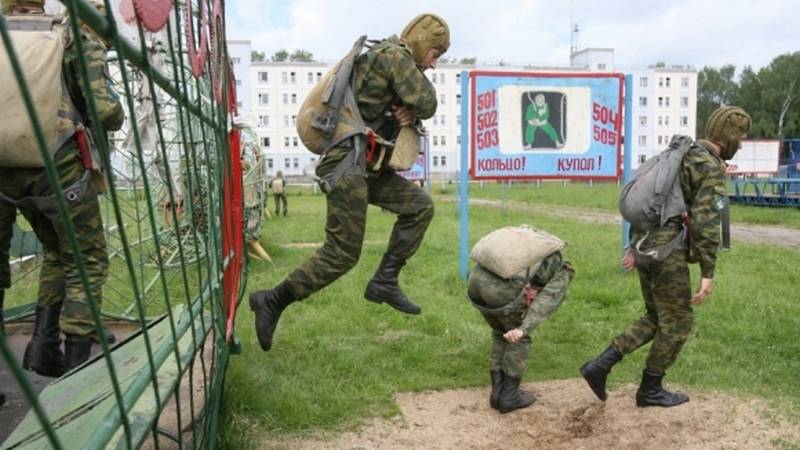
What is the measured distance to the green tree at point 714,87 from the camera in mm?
71875

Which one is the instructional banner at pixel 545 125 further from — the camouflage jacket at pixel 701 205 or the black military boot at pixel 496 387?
the black military boot at pixel 496 387

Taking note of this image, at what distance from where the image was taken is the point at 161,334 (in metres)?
2.27

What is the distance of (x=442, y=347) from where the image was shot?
470 cm

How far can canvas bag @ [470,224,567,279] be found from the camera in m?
3.49

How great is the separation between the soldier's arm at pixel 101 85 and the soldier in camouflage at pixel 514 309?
6.24 feet

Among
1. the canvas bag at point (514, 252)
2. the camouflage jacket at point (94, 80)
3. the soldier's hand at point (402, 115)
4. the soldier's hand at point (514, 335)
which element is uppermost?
the camouflage jacket at point (94, 80)

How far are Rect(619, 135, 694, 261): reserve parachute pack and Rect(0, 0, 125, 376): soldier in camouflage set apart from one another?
2495 mm

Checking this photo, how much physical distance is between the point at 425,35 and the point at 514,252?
3.77ft

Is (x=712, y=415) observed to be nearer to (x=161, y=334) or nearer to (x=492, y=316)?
(x=492, y=316)

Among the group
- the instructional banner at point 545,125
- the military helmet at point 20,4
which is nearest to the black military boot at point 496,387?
the military helmet at point 20,4

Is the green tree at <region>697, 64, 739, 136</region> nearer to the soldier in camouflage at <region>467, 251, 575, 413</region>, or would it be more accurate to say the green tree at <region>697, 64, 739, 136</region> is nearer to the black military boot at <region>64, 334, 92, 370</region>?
the soldier in camouflage at <region>467, 251, 575, 413</region>

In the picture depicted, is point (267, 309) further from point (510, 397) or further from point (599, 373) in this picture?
point (599, 373)

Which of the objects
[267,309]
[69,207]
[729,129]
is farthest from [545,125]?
[69,207]

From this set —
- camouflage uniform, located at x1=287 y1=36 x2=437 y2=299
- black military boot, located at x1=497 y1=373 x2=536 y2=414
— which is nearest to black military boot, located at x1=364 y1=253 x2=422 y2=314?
camouflage uniform, located at x1=287 y1=36 x2=437 y2=299
